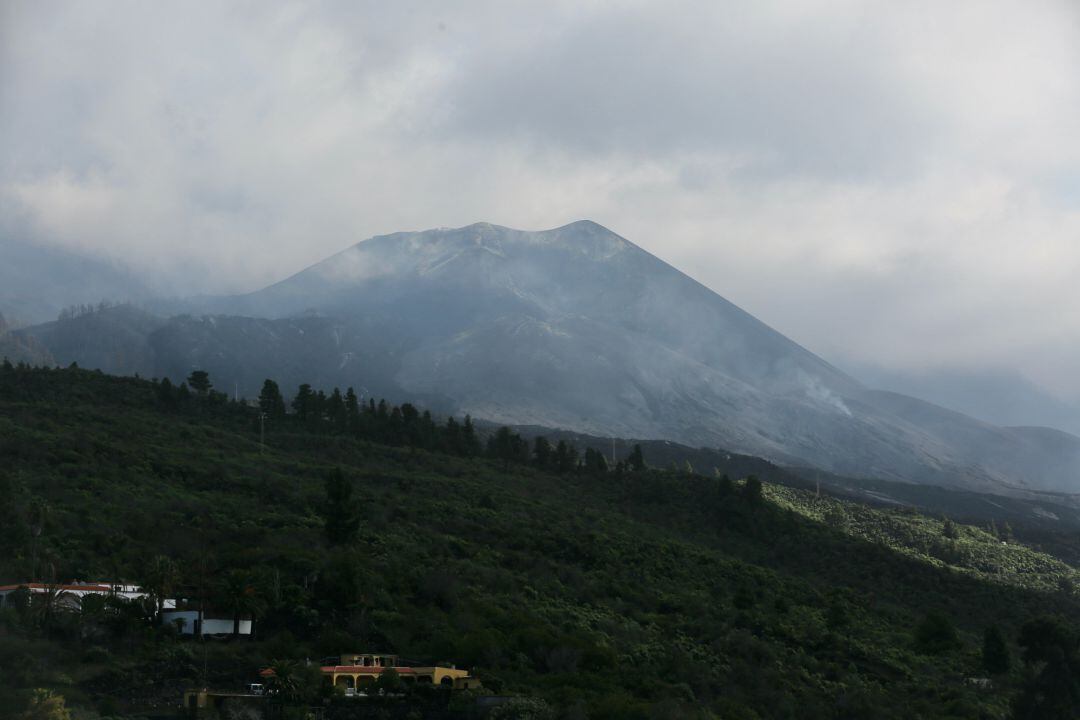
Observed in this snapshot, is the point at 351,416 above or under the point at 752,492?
above

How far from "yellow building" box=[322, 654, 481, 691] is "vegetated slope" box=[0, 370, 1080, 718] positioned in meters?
1.10

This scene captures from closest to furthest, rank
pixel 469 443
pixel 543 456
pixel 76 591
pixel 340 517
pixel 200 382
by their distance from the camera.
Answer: pixel 76 591, pixel 340 517, pixel 469 443, pixel 200 382, pixel 543 456

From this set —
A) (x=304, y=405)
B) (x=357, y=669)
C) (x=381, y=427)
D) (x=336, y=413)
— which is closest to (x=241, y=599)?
(x=357, y=669)

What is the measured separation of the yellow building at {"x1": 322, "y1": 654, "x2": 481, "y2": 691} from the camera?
116ft

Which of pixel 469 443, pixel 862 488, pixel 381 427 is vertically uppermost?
pixel 381 427

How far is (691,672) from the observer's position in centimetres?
4159

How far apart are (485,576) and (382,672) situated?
13.5 m

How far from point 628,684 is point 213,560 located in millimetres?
16333

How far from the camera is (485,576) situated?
49094 millimetres

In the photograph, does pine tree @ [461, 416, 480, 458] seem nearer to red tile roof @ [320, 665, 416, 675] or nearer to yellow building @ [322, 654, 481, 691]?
yellow building @ [322, 654, 481, 691]

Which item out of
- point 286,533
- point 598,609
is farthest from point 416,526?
point 598,609

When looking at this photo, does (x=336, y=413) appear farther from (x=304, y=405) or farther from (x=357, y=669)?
(x=357, y=669)

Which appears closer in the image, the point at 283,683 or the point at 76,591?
the point at 283,683

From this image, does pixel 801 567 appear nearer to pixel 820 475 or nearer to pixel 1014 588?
pixel 1014 588
